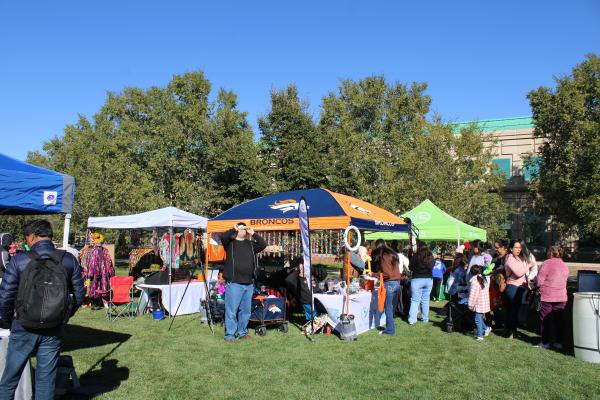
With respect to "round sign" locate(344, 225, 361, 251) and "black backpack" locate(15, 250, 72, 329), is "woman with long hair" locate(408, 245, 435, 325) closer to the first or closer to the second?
"round sign" locate(344, 225, 361, 251)

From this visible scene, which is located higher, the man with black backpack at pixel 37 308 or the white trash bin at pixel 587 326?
the man with black backpack at pixel 37 308

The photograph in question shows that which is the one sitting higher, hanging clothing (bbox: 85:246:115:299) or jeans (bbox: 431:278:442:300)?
hanging clothing (bbox: 85:246:115:299)

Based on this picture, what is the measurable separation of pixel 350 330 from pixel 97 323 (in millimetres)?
4760

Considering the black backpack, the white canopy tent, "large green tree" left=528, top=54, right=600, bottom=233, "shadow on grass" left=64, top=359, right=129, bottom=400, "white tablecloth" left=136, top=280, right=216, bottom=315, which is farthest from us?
"large green tree" left=528, top=54, right=600, bottom=233

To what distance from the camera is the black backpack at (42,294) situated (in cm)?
372

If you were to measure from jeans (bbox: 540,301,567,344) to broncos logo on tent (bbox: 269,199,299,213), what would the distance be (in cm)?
459

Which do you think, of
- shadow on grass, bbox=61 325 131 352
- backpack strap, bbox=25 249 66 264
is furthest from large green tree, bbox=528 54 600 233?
backpack strap, bbox=25 249 66 264

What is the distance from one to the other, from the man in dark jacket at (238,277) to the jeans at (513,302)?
437cm

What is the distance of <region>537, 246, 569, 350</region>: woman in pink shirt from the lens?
289 inches

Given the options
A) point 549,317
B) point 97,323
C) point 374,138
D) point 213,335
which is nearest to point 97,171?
point 374,138

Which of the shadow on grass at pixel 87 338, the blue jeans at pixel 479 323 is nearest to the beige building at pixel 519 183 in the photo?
the blue jeans at pixel 479 323

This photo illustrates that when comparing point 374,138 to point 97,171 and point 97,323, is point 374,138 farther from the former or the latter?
point 97,323

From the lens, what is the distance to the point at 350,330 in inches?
312

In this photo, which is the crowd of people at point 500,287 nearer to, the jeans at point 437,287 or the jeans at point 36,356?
the jeans at point 437,287
